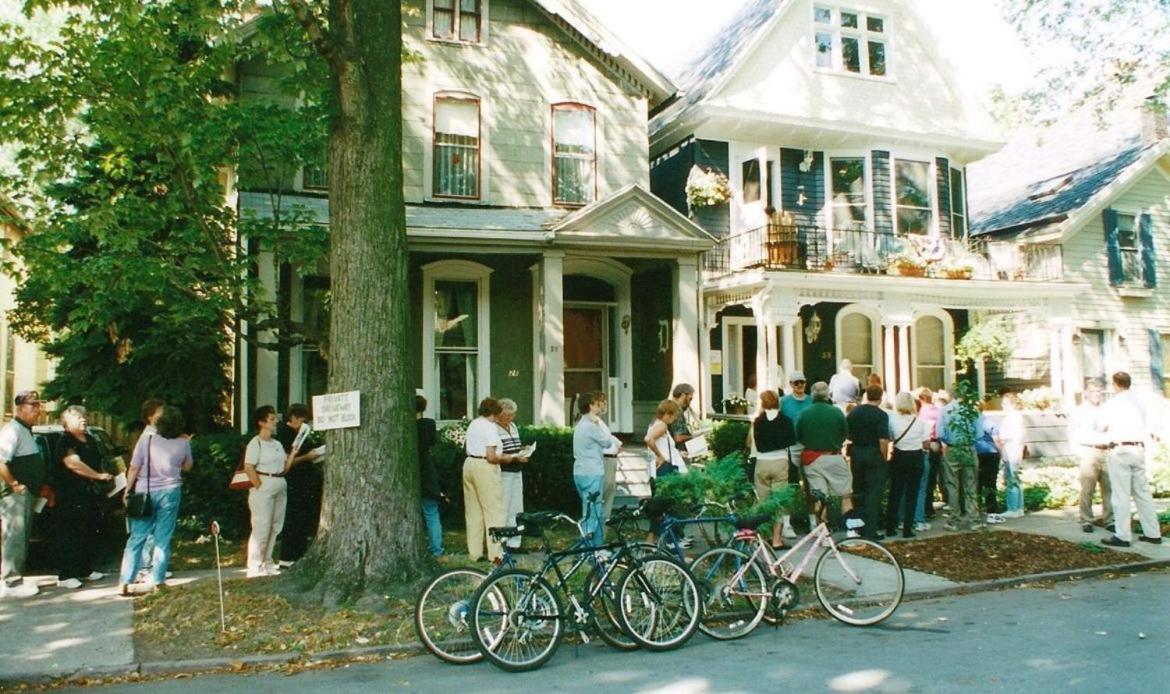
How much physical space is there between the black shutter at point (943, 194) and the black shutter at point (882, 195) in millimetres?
1417

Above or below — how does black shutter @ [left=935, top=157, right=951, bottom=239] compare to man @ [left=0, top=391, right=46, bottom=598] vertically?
above

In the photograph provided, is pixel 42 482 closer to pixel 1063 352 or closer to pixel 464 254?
pixel 464 254

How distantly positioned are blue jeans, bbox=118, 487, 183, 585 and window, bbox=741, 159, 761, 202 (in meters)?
12.8

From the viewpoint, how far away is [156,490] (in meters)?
8.51

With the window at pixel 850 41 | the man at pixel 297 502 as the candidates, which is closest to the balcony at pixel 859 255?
the window at pixel 850 41

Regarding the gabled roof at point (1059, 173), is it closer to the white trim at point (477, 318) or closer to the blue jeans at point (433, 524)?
the white trim at point (477, 318)

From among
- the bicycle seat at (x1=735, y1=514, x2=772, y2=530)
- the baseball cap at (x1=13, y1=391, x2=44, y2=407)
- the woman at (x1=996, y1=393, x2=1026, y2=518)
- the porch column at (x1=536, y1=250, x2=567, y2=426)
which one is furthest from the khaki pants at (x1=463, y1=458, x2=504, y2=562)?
the woman at (x1=996, y1=393, x2=1026, y2=518)

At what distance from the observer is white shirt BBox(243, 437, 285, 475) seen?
30.3ft

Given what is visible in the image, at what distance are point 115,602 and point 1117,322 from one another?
22340mm

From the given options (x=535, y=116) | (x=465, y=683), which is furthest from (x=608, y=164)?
(x=465, y=683)

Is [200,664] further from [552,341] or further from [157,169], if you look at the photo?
[552,341]

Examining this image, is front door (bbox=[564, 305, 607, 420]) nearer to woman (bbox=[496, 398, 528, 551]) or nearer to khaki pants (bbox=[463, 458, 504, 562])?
woman (bbox=[496, 398, 528, 551])

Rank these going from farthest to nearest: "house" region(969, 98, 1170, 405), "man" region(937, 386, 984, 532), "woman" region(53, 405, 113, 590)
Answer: "house" region(969, 98, 1170, 405) < "man" region(937, 386, 984, 532) < "woman" region(53, 405, 113, 590)

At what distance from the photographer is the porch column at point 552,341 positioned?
1405cm
